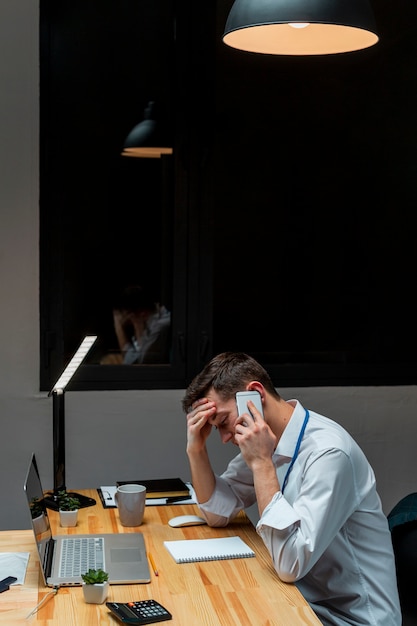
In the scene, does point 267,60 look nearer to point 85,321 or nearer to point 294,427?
point 85,321

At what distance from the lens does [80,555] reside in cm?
231

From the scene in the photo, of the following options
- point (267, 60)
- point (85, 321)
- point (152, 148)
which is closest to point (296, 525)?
point (85, 321)

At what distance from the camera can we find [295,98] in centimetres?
417

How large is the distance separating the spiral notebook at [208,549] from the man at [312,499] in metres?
0.17

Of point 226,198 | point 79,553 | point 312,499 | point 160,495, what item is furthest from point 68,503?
point 226,198

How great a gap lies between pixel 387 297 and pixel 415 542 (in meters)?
2.05

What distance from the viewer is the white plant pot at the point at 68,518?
2578 millimetres

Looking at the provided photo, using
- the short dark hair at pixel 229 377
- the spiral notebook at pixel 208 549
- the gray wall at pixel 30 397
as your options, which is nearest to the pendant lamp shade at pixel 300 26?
the short dark hair at pixel 229 377

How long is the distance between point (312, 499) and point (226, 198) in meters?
2.16

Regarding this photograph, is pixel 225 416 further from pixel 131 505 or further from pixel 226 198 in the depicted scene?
pixel 226 198

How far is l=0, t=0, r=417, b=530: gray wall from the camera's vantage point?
3.78 metres

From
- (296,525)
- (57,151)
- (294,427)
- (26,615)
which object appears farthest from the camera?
(57,151)

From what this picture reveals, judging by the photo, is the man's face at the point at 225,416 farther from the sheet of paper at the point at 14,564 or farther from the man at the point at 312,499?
the sheet of paper at the point at 14,564

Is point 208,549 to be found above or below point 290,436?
below
